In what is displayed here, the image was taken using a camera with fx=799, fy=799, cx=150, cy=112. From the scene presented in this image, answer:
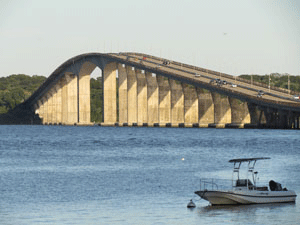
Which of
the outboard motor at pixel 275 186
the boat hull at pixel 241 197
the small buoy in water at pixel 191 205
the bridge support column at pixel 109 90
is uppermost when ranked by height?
the bridge support column at pixel 109 90

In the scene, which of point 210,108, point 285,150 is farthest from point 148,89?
point 285,150

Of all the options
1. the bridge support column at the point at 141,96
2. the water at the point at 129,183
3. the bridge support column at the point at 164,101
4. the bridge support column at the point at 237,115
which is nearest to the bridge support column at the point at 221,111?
the bridge support column at the point at 237,115

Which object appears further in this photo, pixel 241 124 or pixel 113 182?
pixel 241 124

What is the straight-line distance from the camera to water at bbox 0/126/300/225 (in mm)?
36594

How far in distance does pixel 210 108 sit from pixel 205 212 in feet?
381

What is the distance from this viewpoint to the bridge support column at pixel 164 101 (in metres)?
164

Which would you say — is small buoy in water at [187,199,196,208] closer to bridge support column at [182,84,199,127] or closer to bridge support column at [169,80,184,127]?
bridge support column at [182,84,199,127]

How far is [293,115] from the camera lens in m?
129

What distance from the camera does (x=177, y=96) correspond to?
160500 mm

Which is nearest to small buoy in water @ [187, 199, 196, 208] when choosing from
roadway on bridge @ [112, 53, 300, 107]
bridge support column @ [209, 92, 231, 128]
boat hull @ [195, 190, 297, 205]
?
boat hull @ [195, 190, 297, 205]

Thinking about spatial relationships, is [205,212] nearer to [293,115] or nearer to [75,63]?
[293,115]

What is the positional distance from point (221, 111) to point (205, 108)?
5.46 meters

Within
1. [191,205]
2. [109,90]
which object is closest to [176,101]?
[109,90]

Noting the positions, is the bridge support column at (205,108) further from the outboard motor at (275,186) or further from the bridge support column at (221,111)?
the outboard motor at (275,186)
